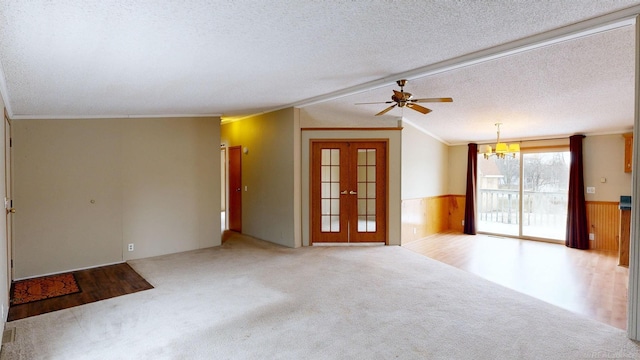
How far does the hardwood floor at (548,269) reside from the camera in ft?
11.6

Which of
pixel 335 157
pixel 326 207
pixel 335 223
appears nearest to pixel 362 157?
pixel 335 157

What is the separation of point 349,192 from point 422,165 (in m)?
2.23

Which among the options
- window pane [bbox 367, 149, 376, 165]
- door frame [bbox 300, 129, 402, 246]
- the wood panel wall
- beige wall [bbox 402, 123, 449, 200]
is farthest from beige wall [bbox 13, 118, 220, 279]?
the wood panel wall

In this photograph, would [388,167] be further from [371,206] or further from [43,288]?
[43,288]

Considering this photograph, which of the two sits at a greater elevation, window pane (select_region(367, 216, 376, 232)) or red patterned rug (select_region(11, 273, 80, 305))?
window pane (select_region(367, 216, 376, 232))

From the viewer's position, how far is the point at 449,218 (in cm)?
856

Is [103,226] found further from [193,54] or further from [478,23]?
[478,23]

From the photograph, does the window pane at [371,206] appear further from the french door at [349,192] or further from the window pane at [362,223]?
the window pane at [362,223]

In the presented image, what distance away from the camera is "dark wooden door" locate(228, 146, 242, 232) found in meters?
7.04

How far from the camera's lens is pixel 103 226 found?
16.0ft

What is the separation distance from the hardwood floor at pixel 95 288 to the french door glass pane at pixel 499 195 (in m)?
7.50

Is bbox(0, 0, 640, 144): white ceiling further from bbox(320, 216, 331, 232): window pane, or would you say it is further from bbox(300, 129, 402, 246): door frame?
bbox(320, 216, 331, 232): window pane

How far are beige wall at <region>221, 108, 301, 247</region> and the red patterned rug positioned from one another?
3.02 metres

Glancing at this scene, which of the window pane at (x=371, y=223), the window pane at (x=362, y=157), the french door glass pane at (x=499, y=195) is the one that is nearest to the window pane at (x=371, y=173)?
the window pane at (x=362, y=157)
